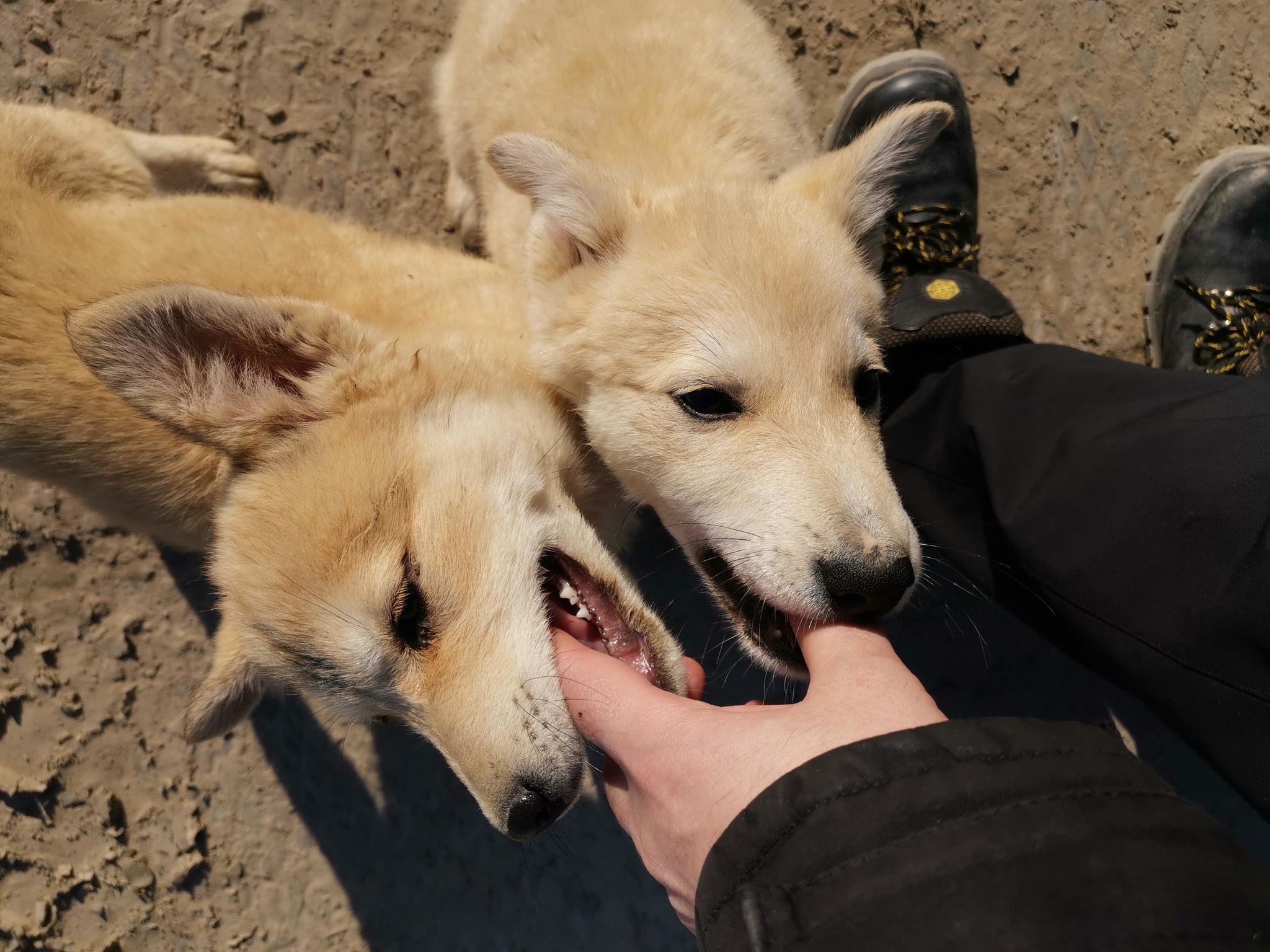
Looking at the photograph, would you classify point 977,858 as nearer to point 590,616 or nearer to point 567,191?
point 590,616

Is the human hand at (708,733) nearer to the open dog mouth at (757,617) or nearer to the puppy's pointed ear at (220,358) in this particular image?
the open dog mouth at (757,617)

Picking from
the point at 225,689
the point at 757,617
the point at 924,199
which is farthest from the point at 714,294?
the point at 924,199

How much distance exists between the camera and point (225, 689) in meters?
2.21

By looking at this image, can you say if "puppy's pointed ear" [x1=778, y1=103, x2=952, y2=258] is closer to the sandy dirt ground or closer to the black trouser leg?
the black trouser leg

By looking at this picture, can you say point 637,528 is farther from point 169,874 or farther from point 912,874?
point 169,874

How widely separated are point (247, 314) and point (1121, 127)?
3.89m

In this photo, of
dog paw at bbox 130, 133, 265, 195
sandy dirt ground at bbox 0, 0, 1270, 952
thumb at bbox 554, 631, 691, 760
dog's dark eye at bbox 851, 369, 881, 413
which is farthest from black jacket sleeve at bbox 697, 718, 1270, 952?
dog paw at bbox 130, 133, 265, 195

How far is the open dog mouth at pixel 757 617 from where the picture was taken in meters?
2.20

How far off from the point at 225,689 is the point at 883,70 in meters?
3.67

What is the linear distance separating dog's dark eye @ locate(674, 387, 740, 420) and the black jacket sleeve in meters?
0.97

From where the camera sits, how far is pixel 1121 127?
141 inches

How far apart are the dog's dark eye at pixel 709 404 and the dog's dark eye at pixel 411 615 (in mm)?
856

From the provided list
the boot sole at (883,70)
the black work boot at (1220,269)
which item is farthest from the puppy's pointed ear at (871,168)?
the black work boot at (1220,269)

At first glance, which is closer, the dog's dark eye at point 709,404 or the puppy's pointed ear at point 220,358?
the puppy's pointed ear at point 220,358
